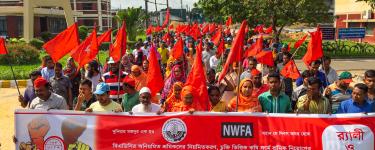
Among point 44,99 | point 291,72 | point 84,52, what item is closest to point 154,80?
point 84,52

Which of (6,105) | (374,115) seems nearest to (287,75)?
(374,115)

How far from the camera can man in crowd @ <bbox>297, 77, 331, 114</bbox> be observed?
5.33 meters

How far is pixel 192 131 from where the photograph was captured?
204 inches

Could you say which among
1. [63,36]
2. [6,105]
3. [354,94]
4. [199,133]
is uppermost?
[63,36]

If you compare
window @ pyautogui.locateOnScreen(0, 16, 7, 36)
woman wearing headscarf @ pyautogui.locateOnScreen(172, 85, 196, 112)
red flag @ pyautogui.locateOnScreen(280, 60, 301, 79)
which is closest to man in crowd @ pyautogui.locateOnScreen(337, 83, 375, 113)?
woman wearing headscarf @ pyautogui.locateOnScreen(172, 85, 196, 112)

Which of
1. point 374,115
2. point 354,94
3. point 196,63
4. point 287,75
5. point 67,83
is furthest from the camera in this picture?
point 287,75

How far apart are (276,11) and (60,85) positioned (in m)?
19.1

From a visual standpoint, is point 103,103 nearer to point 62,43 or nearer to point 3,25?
point 62,43

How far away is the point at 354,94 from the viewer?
17.4 ft

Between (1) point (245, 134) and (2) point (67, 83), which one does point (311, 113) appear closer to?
(1) point (245, 134)

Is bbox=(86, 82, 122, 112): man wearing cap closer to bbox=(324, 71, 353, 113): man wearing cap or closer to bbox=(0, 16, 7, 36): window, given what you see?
bbox=(324, 71, 353, 113): man wearing cap

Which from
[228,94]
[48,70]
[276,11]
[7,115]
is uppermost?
[276,11]

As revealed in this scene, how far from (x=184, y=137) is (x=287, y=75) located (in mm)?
3492

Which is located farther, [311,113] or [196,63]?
[196,63]
